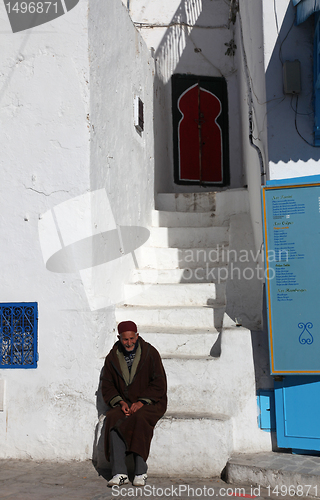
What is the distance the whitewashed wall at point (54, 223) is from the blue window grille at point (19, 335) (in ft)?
0.23

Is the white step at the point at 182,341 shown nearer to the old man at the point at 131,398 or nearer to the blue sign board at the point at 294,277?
the old man at the point at 131,398

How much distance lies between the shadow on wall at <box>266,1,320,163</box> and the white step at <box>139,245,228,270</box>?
167 centimetres

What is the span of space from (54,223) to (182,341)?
1.63 meters

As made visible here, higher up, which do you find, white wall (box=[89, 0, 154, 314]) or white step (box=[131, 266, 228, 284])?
white wall (box=[89, 0, 154, 314])

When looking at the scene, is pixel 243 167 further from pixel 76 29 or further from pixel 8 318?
pixel 8 318

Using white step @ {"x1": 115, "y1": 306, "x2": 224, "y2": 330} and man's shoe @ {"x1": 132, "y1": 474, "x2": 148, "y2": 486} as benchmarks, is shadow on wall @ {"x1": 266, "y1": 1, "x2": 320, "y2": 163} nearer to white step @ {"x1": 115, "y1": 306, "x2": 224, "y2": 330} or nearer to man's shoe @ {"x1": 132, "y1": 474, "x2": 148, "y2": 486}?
white step @ {"x1": 115, "y1": 306, "x2": 224, "y2": 330}

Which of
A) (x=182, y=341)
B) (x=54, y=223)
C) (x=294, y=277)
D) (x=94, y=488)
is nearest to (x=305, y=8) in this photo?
(x=294, y=277)

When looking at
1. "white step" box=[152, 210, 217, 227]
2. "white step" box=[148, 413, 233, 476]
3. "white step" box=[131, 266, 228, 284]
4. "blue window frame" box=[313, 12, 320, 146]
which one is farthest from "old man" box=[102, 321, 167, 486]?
"white step" box=[152, 210, 217, 227]

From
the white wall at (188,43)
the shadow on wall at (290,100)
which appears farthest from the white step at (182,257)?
the white wall at (188,43)

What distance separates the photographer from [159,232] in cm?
659

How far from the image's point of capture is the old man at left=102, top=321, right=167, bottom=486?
12.8 ft

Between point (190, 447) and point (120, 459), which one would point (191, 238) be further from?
point (120, 459)

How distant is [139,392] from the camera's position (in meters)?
4.23

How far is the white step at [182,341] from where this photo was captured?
4781mm
